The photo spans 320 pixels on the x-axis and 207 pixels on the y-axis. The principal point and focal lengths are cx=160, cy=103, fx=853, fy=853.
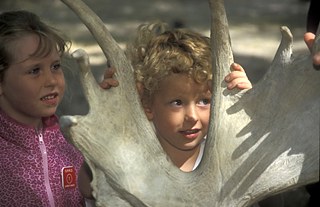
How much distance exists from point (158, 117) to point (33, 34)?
1.70 feet

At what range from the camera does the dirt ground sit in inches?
358

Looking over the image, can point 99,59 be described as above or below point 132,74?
below

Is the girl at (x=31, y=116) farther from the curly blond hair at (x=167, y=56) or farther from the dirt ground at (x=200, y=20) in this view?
the dirt ground at (x=200, y=20)

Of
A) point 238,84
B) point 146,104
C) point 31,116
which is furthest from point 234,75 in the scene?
point 31,116

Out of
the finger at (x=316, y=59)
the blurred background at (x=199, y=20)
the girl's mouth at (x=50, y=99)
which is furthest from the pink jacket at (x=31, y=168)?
the blurred background at (x=199, y=20)

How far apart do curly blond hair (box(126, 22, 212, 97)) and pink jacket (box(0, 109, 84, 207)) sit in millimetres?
407

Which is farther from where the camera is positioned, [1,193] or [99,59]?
[99,59]

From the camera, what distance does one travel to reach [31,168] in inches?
115

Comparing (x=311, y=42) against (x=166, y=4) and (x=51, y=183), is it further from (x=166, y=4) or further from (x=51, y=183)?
(x=166, y=4)

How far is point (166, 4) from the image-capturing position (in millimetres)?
12867

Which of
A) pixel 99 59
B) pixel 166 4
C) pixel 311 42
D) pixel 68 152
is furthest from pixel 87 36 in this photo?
pixel 311 42

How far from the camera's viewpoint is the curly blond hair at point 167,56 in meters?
2.77

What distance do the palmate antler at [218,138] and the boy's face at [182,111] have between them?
0.24 metres

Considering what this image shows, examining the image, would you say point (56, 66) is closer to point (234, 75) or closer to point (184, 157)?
Answer: point (184, 157)
